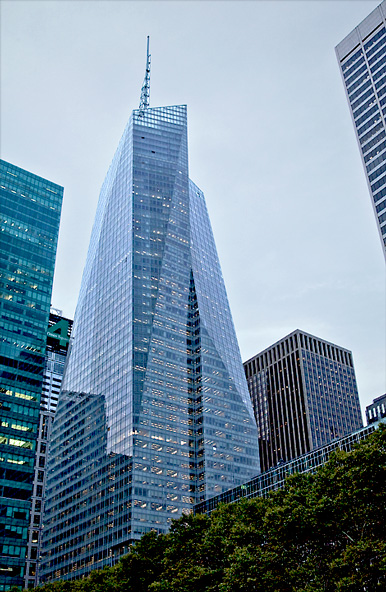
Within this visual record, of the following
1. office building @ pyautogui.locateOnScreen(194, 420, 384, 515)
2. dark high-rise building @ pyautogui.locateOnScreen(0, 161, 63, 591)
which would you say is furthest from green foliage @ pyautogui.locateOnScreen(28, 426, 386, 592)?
dark high-rise building @ pyautogui.locateOnScreen(0, 161, 63, 591)

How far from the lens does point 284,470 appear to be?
136500 mm

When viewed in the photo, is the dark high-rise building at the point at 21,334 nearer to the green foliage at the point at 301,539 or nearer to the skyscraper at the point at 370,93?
the green foliage at the point at 301,539

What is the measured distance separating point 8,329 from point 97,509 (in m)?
59.0

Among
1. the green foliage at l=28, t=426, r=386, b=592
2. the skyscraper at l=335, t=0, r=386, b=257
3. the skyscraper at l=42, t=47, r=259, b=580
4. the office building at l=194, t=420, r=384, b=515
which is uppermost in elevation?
the skyscraper at l=335, t=0, r=386, b=257

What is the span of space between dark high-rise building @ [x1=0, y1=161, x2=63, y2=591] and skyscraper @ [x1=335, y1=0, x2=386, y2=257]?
91.8m

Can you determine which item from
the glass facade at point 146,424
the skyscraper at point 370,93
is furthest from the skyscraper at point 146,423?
the skyscraper at point 370,93

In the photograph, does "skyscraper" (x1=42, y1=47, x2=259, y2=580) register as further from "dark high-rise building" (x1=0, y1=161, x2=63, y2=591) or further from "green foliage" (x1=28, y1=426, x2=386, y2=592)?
"green foliage" (x1=28, y1=426, x2=386, y2=592)

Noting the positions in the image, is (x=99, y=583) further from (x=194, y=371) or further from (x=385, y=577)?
(x=194, y=371)

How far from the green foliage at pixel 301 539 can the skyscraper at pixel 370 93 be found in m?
66.2

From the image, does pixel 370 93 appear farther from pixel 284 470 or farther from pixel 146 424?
pixel 146 424

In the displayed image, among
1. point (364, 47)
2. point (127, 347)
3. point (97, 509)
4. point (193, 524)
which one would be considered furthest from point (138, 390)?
point (364, 47)

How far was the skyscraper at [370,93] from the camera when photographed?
118500mm

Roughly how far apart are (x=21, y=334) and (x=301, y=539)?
11157cm

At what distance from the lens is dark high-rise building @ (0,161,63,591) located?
13138 cm
